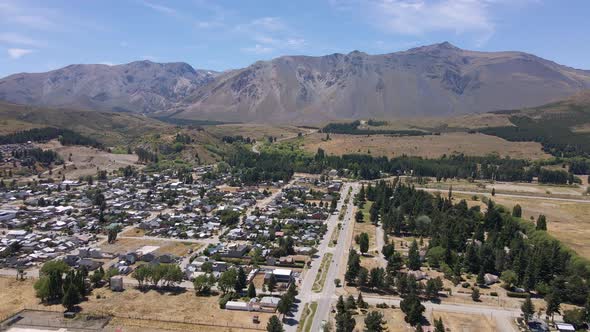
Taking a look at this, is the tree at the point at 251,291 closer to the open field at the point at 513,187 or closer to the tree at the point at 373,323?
the tree at the point at 373,323

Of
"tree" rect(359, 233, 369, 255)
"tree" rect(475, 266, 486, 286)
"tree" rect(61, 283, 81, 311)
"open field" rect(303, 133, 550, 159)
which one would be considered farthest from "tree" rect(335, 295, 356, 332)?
"open field" rect(303, 133, 550, 159)

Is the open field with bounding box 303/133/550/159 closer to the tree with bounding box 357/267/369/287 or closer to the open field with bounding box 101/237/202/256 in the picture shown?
the open field with bounding box 101/237/202/256

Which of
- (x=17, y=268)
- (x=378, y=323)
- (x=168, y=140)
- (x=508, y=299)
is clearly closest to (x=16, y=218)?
(x=17, y=268)

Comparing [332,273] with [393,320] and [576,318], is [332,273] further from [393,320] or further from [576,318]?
[576,318]

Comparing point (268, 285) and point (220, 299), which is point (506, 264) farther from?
point (220, 299)

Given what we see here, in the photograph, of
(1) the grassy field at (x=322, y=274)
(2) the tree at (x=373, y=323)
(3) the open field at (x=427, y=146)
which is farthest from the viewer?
(3) the open field at (x=427, y=146)

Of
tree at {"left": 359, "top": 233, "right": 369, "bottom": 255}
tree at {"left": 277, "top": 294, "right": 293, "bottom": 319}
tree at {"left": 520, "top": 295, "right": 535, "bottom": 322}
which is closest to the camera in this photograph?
tree at {"left": 277, "top": 294, "right": 293, "bottom": 319}

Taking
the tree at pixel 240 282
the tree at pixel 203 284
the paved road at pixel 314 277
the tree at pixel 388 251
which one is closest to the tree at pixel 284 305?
the paved road at pixel 314 277
